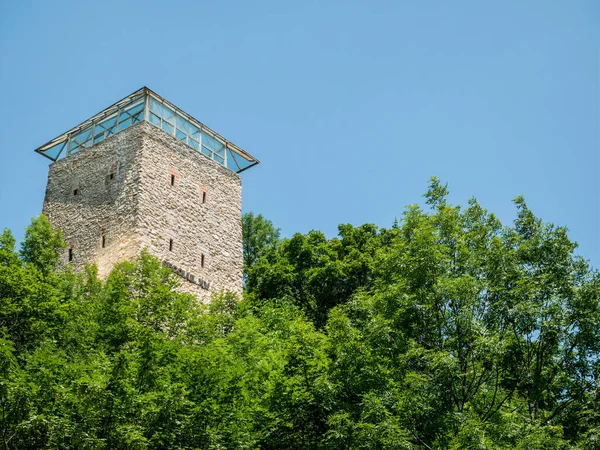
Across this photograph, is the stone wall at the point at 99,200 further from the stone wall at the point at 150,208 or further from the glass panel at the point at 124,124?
the glass panel at the point at 124,124

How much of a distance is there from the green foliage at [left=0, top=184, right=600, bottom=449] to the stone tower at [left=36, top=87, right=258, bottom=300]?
340 cm

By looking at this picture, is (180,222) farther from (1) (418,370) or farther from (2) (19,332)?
(1) (418,370)

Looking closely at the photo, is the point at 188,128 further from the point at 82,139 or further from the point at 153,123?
the point at 82,139

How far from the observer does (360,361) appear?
17.2 metres

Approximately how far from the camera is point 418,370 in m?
17.0

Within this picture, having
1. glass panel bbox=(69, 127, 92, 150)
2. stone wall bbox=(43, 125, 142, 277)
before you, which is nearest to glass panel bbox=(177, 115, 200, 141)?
stone wall bbox=(43, 125, 142, 277)

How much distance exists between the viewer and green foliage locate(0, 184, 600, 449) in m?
15.0

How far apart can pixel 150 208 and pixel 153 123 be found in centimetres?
326

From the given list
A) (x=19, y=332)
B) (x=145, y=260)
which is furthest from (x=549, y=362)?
(x=19, y=332)

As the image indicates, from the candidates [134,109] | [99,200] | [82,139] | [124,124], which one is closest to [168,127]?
[134,109]

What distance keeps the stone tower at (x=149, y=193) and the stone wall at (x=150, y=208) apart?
0.04 metres

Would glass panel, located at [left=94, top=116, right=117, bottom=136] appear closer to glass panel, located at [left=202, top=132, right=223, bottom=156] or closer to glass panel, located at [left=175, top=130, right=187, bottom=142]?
glass panel, located at [left=175, top=130, right=187, bottom=142]

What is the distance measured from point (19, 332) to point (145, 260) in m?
4.16

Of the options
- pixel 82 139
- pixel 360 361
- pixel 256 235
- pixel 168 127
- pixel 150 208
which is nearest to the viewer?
pixel 360 361
